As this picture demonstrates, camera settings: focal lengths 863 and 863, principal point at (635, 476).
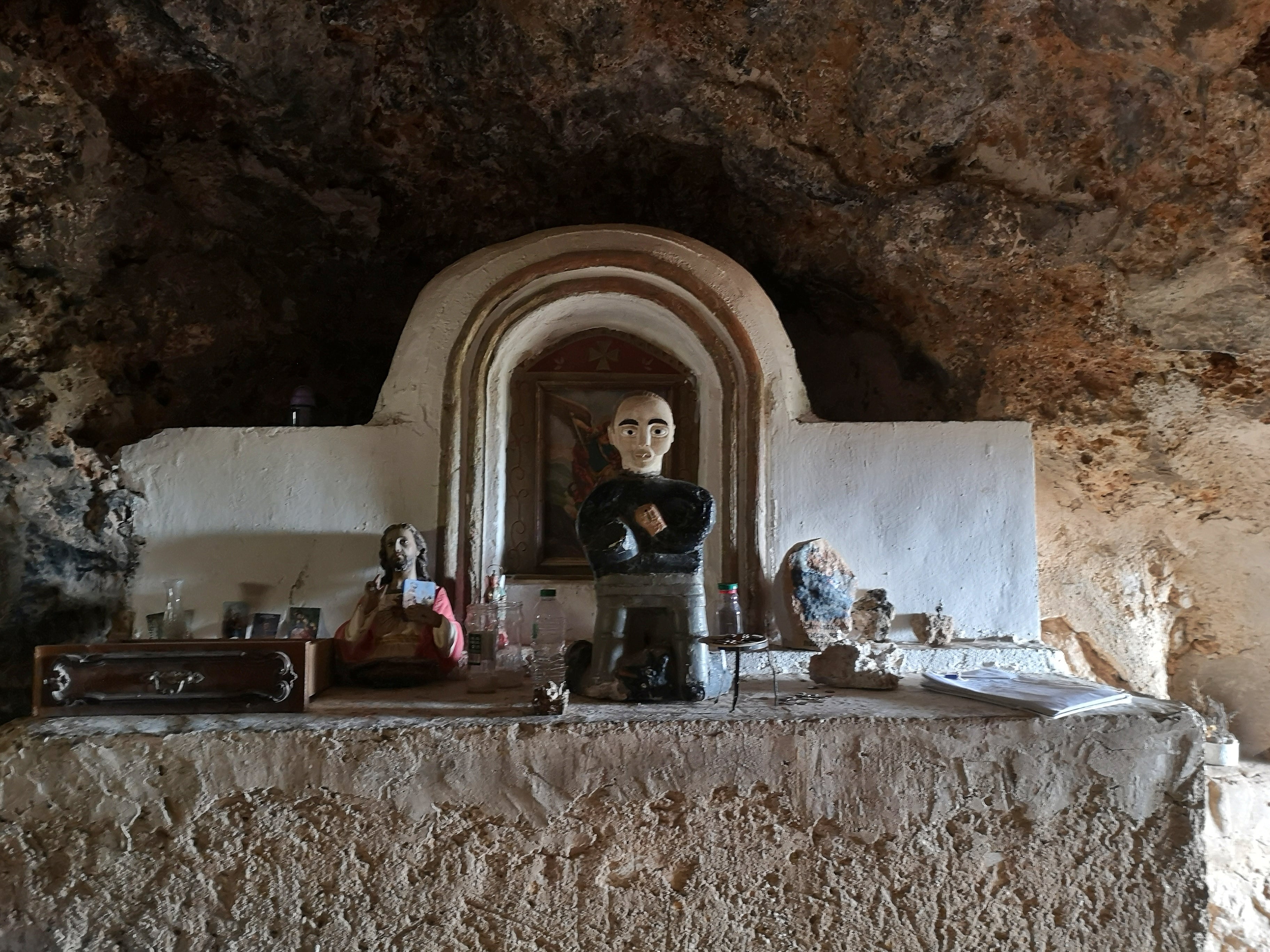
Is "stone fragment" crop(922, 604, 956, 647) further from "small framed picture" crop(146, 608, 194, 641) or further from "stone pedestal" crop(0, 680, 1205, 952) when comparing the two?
"small framed picture" crop(146, 608, 194, 641)

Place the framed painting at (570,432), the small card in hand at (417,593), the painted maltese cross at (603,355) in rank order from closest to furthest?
the small card in hand at (417,593) → the framed painting at (570,432) → the painted maltese cross at (603,355)

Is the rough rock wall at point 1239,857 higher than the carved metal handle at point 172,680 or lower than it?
lower

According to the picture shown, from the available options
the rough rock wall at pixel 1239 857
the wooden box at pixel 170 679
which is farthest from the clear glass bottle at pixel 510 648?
the rough rock wall at pixel 1239 857

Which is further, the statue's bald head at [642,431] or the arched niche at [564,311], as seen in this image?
the arched niche at [564,311]

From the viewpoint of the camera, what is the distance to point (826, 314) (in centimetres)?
502

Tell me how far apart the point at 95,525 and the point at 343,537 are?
39.0 inches

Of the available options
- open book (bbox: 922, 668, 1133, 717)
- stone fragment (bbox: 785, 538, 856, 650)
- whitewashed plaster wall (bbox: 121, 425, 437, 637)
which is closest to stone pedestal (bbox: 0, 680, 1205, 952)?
open book (bbox: 922, 668, 1133, 717)

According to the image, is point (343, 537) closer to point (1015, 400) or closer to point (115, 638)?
point (115, 638)

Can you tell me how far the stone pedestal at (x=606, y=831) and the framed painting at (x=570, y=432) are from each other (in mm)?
1526

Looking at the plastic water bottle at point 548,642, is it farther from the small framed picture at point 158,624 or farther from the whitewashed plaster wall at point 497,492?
the small framed picture at point 158,624

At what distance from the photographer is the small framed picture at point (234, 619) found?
3.42 m

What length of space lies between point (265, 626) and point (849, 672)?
224cm

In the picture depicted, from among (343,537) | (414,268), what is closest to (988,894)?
(343,537)

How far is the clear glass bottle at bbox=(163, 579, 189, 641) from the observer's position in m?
3.38
